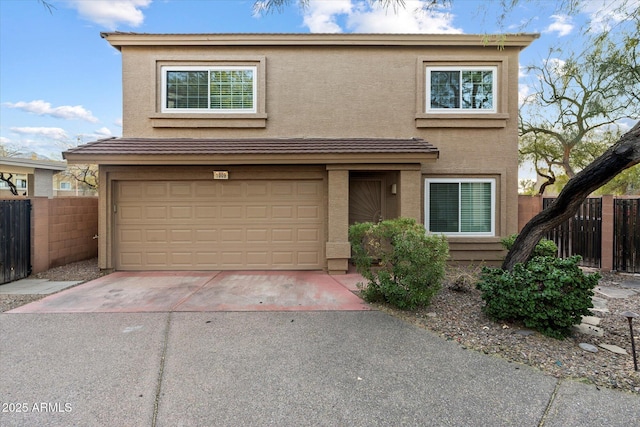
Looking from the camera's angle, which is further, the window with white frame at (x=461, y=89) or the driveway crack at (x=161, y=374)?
the window with white frame at (x=461, y=89)

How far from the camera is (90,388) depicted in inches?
123

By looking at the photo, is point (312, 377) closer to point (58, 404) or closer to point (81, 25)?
point (58, 404)

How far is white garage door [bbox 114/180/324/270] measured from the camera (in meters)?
8.14

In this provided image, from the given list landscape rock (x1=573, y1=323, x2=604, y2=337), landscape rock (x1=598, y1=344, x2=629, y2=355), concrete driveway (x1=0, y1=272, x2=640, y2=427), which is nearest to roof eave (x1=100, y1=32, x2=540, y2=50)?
concrete driveway (x1=0, y1=272, x2=640, y2=427)

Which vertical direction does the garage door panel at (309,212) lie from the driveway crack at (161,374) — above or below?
above

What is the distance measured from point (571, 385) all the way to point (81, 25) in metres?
12.7

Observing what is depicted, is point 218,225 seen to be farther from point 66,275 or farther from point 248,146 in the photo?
point 66,275

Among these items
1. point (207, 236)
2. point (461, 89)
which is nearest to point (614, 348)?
point (461, 89)

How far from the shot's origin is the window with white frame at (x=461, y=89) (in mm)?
8711

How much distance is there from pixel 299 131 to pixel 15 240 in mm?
6858

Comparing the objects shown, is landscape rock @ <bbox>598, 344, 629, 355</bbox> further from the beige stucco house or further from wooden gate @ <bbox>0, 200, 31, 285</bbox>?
wooden gate @ <bbox>0, 200, 31, 285</bbox>

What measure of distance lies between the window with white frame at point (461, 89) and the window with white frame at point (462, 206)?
197cm

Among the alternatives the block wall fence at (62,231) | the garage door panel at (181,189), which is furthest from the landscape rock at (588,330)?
the block wall fence at (62,231)

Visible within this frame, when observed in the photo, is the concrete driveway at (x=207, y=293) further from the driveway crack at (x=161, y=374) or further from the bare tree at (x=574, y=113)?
the bare tree at (x=574, y=113)
